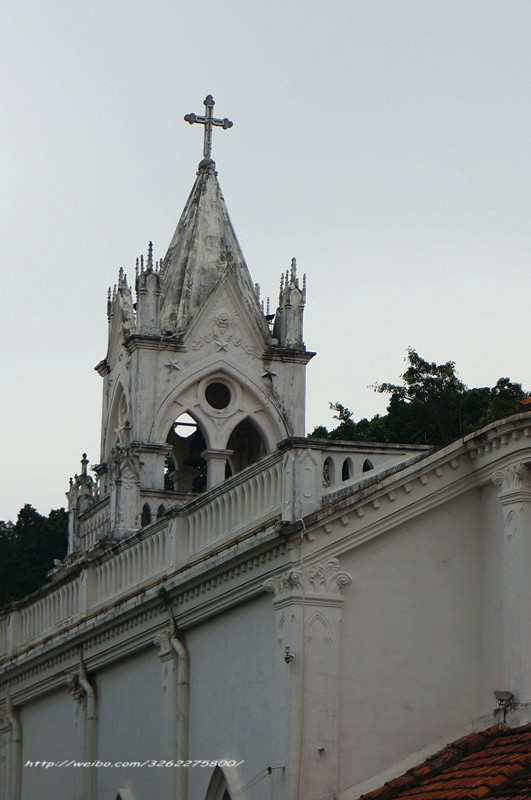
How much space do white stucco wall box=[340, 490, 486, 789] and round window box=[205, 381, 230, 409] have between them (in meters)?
10.5

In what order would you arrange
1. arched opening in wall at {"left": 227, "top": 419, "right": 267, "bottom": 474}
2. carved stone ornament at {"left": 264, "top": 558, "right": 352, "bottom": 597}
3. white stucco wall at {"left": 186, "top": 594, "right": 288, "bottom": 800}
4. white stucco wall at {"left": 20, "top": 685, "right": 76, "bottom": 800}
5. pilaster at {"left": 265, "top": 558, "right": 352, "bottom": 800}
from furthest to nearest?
1. arched opening in wall at {"left": 227, "top": 419, "right": 267, "bottom": 474}
2. white stucco wall at {"left": 20, "top": 685, "right": 76, "bottom": 800}
3. white stucco wall at {"left": 186, "top": 594, "right": 288, "bottom": 800}
4. carved stone ornament at {"left": 264, "top": 558, "right": 352, "bottom": 597}
5. pilaster at {"left": 265, "top": 558, "right": 352, "bottom": 800}

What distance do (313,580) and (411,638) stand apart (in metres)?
1.26

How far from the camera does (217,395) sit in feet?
95.5

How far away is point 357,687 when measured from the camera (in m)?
18.1

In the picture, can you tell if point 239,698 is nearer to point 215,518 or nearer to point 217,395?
point 215,518

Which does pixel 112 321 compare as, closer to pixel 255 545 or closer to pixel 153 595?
pixel 153 595

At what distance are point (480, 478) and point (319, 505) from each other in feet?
5.89

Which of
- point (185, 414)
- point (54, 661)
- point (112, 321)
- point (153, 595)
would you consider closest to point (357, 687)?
point (153, 595)

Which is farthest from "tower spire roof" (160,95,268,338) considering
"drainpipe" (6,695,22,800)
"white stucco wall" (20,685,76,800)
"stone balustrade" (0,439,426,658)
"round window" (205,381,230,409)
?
"drainpipe" (6,695,22,800)

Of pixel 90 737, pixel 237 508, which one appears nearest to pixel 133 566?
pixel 90 737

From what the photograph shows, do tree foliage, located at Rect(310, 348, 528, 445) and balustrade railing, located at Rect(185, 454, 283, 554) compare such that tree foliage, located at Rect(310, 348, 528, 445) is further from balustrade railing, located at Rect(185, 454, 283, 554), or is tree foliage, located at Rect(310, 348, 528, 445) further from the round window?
balustrade railing, located at Rect(185, 454, 283, 554)

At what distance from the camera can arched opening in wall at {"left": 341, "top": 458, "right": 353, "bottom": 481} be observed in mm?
19031

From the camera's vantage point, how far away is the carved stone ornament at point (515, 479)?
18.0 m

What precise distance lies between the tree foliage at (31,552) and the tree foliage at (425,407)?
14986 millimetres
